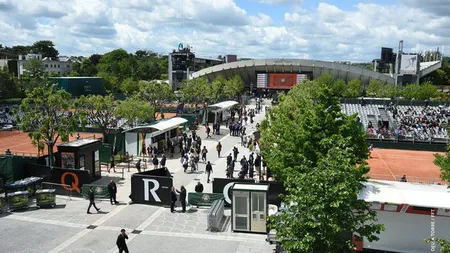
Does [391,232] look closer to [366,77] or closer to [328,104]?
[328,104]

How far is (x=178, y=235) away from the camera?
681 inches

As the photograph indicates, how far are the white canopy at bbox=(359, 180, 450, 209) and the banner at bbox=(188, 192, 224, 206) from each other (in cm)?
778

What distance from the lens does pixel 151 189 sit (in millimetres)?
20719

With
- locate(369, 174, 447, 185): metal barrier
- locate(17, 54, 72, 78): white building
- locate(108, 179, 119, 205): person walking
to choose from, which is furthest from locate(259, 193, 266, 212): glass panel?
locate(17, 54, 72, 78): white building

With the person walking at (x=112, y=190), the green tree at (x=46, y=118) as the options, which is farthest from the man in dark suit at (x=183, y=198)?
the green tree at (x=46, y=118)

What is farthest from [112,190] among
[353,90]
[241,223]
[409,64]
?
[409,64]

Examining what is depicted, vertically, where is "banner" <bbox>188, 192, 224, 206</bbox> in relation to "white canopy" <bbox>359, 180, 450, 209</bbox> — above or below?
below

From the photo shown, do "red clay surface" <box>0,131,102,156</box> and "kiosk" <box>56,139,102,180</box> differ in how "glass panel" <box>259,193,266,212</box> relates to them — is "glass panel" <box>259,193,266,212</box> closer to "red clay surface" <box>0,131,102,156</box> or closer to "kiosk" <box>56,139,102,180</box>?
"kiosk" <box>56,139,102,180</box>

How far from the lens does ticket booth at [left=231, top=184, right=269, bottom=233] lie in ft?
56.0

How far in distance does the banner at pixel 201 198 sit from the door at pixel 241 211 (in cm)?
281

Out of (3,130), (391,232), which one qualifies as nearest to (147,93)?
(3,130)

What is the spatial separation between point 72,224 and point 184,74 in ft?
282

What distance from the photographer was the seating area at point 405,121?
4203 centimetres

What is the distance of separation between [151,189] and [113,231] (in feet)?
11.6
